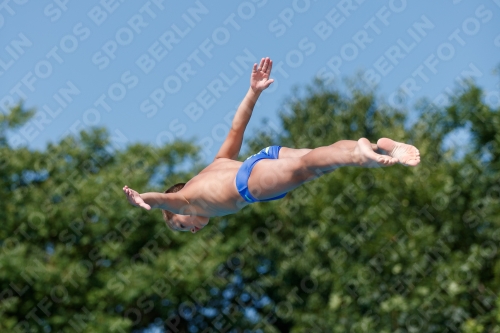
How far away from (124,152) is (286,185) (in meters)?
15.1

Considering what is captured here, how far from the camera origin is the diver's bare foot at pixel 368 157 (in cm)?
448

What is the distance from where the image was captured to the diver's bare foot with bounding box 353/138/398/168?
4477mm

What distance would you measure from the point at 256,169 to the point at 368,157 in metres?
1.06

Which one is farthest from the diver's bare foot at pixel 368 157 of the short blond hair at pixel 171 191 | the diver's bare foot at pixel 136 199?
the short blond hair at pixel 171 191

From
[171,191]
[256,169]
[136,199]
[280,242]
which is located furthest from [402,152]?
[280,242]

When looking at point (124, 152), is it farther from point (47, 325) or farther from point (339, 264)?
point (339, 264)

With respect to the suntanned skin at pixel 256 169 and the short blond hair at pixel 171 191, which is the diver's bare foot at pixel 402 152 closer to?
the suntanned skin at pixel 256 169

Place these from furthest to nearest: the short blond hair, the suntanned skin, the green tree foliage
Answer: the green tree foliage < the short blond hair < the suntanned skin

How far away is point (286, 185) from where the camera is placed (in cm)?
524

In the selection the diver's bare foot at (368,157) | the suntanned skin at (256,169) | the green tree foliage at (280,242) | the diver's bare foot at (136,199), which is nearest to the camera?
the diver's bare foot at (368,157)

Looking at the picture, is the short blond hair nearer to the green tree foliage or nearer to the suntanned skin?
the suntanned skin

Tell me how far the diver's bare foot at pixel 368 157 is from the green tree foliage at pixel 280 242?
8.74 meters

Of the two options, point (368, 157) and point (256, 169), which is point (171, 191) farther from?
point (368, 157)

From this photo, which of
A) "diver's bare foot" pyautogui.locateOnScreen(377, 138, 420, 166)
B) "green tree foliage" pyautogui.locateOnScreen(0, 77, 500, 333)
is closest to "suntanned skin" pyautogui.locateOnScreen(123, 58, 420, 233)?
"diver's bare foot" pyautogui.locateOnScreen(377, 138, 420, 166)
